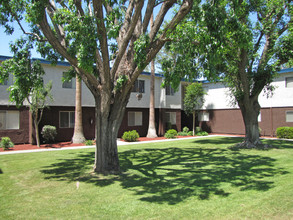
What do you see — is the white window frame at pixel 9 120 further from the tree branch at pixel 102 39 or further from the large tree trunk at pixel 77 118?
the tree branch at pixel 102 39

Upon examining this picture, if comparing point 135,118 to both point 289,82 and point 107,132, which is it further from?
point 107,132

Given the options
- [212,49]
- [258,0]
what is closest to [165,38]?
[212,49]

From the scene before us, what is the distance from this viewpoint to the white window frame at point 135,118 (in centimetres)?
2252

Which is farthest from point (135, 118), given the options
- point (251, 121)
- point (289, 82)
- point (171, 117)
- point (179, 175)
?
point (179, 175)

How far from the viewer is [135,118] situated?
22.9m

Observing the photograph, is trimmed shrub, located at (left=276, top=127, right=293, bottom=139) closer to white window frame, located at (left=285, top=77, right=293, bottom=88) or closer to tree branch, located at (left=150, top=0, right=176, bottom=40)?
white window frame, located at (left=285, top=77, right=293, bottom=88)

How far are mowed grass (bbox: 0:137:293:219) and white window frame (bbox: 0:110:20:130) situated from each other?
675cm

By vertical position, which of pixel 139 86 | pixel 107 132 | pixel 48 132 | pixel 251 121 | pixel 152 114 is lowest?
pixel 48 132

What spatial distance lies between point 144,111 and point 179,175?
50.6ft

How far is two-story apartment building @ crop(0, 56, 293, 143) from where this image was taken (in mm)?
16734

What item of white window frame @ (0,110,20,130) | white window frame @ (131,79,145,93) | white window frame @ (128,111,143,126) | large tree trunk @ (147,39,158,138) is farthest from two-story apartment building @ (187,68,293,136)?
white window frame @ (0,110,20,130)

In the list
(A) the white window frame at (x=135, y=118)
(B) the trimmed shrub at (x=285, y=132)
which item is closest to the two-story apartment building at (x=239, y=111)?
(B) the trimmed shrub at (x=285, y=132)

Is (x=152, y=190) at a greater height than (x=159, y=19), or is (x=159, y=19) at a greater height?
(x=159, y=19)

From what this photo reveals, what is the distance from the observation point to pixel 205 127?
27.9 meters
